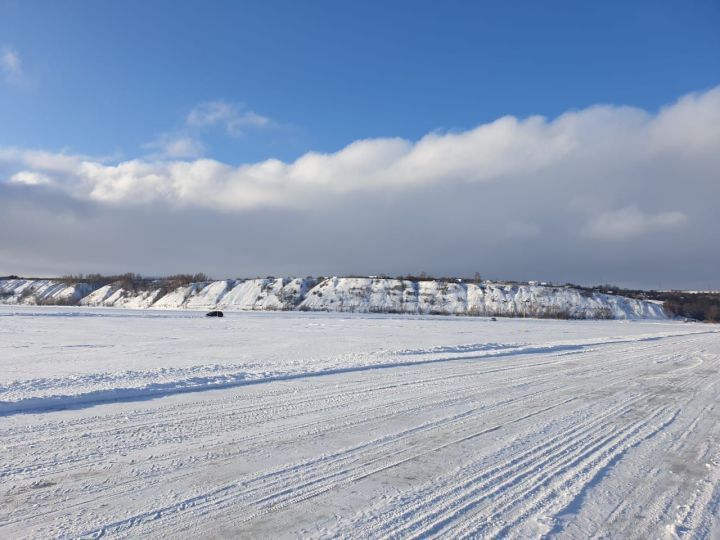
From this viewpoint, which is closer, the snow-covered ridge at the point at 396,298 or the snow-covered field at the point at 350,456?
the snow-covered field at the point at 350,456

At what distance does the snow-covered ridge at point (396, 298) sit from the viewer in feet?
331

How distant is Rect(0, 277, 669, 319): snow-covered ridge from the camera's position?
100938mm

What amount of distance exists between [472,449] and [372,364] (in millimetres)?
8403

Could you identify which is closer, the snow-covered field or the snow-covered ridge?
the snow-covered field

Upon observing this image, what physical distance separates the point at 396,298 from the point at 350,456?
103 metres

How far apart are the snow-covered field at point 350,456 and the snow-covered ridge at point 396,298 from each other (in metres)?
87.5

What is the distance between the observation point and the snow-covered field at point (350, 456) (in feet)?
13.5

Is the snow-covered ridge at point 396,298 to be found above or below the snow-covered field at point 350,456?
above

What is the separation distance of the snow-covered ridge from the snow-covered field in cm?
8751

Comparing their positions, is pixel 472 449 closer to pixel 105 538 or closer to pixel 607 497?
pixel 607 497

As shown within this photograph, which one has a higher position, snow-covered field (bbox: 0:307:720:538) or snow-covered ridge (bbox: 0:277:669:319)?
snow-covered ridge (bbox: 0:277:669:319)

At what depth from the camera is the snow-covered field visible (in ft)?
13.5

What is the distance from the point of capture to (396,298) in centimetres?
10806

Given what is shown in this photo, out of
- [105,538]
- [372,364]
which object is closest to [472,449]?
[105,538]
